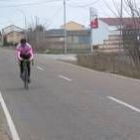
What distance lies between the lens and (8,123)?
1243 cm

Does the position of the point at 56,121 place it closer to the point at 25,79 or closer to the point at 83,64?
the point at 25,79

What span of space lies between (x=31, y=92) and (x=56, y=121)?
7142mm

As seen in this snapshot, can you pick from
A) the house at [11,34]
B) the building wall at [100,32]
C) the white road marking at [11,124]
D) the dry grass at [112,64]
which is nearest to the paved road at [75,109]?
the white road marking at [11,124]

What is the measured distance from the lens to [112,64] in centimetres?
3294

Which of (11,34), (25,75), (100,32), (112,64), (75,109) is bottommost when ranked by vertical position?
(11,34)

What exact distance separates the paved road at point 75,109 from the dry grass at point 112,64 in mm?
5168

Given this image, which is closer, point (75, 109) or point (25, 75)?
point (75, 109)

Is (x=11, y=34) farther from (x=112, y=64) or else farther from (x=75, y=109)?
(x=75, y=109)

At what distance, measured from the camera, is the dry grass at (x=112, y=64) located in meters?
28.3

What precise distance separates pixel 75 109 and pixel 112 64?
1867cm

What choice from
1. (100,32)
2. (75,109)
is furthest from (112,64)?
(100,32)

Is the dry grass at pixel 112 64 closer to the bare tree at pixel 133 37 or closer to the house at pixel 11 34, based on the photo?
the bare tree at pixel 133 37

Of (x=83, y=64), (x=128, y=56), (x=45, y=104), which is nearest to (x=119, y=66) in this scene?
(x=128, y=56)

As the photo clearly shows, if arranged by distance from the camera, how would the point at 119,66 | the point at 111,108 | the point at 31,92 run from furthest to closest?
the point at 119,66
the point at 31,92
the point at 111,108
